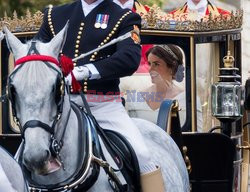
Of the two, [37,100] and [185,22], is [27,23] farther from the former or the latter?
[37,100]

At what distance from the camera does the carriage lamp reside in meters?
8.41

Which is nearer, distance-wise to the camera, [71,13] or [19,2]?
[71,13]

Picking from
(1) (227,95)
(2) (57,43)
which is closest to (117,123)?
(2) (57,43)

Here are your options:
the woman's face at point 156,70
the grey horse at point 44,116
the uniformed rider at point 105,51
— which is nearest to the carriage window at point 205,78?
the woman's face at point 156,70

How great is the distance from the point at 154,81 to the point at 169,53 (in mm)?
269

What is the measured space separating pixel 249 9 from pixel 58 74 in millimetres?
9946

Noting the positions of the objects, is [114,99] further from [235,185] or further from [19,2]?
[19,2]

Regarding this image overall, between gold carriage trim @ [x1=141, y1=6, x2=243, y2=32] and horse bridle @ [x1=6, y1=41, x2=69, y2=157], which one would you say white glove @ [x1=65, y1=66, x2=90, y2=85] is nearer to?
horse bridle @ [x1=6, y1=41, x2=69, y2=157]

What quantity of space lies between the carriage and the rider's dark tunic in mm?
1798

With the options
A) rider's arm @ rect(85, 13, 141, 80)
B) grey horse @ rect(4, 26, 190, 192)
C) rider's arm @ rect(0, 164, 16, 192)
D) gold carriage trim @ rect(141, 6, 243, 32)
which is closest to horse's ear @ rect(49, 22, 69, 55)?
grey horse @ rect(4, 26, 190, 192)

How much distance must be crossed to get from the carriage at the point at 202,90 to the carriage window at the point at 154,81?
0.02 meters

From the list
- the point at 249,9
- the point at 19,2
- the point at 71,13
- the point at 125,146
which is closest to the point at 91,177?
the point at 125,146

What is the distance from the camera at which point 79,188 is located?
18.5 ft

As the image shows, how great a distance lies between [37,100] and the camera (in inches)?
210
